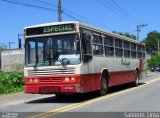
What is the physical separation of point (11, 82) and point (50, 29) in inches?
374

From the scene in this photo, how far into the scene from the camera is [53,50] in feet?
55.2

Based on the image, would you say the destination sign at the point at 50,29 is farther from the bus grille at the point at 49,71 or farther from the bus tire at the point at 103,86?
the bus tire at the point at 103,86

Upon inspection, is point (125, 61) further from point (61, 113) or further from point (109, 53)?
point (61, 113)

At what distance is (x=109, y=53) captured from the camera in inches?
814

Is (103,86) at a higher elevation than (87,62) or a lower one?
lower

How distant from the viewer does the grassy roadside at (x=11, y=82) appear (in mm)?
24614

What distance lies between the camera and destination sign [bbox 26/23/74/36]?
16.8 metres

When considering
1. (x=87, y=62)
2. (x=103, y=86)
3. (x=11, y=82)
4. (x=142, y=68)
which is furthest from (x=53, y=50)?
(x=142, y=68)

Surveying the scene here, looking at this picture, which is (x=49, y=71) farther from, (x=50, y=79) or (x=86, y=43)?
(x=86, y=43)

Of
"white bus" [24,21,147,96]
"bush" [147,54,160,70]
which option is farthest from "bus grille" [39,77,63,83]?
"bush" [147,54,160,70]

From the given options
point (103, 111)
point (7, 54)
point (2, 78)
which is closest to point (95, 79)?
point (103, 111)

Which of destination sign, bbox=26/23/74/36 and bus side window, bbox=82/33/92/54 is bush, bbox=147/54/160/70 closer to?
bus side window, bbox=82/33/92/54

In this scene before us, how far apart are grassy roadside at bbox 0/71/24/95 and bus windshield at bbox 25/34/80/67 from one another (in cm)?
713

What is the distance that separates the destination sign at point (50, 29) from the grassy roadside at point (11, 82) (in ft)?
23.9
